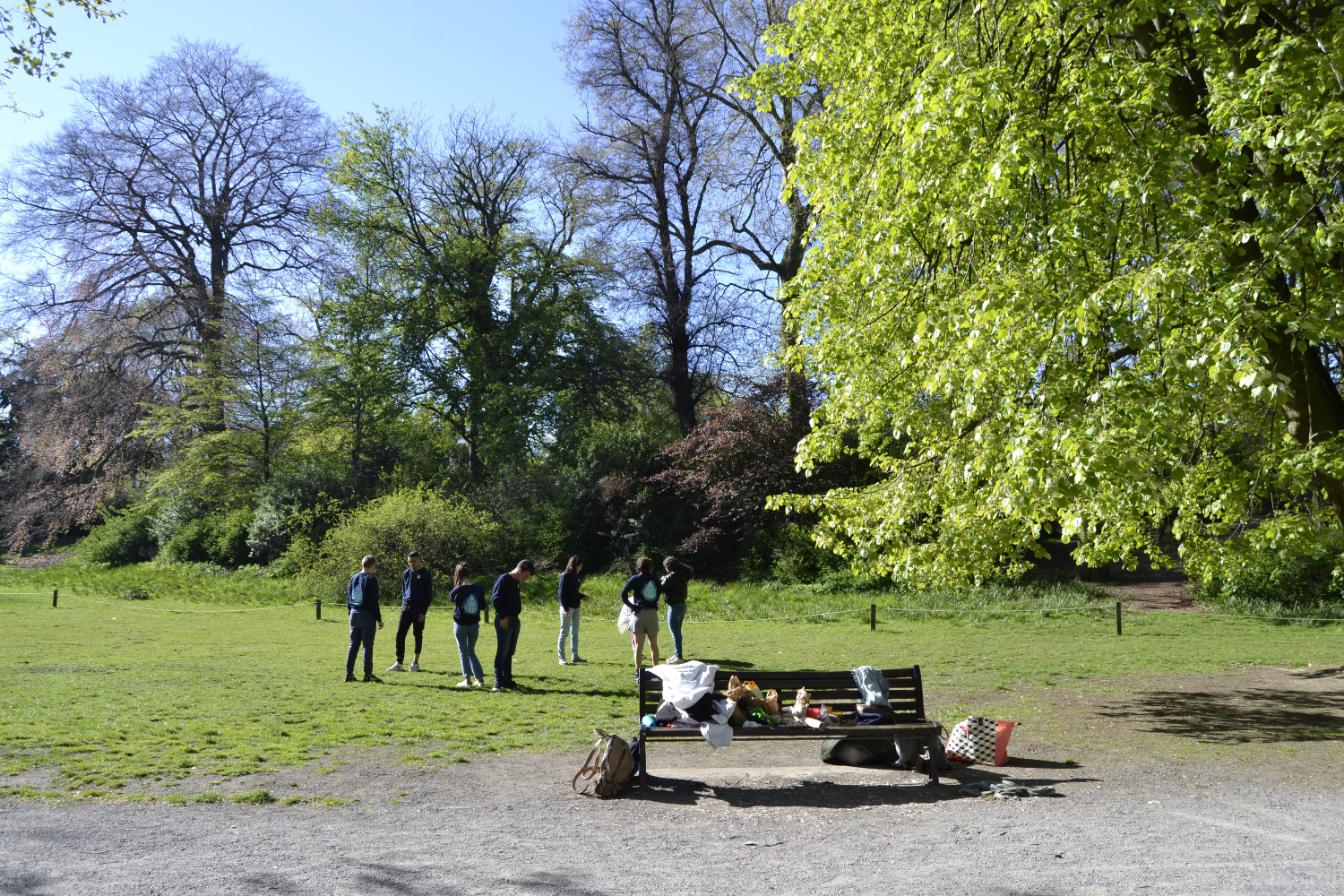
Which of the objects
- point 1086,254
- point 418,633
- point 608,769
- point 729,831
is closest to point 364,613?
point 418,633

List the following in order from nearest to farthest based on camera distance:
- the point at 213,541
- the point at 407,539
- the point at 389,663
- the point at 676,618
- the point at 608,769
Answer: the point at 608,769, the point at 676,618, the point at 389,663, the point at 407,539, the point at 213,541

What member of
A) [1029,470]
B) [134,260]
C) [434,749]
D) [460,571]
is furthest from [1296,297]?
[134,260]

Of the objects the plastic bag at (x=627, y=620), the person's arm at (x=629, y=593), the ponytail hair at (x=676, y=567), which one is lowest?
the plastic bag at (x=627, y=620)

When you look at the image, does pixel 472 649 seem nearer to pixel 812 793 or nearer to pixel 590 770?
pixel 590 770

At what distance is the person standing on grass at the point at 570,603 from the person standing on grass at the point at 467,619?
201 centimetres

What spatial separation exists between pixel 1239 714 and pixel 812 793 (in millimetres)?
6156

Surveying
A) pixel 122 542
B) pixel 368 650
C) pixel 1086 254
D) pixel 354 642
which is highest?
pixel 1086 254

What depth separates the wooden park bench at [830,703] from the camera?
7355 mm

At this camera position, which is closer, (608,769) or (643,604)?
(608,769)

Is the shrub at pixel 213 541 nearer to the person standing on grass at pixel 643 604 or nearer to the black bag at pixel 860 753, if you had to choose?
the person standing on grass at pixel 643 604

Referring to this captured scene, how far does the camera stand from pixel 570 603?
46.0 feet

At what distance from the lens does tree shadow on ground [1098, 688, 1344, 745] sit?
920 centimetres

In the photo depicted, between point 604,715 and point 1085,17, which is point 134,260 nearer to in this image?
point 604,715

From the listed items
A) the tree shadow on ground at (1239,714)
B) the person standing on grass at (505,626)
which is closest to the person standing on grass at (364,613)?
the person standing on grass at (505,626)
